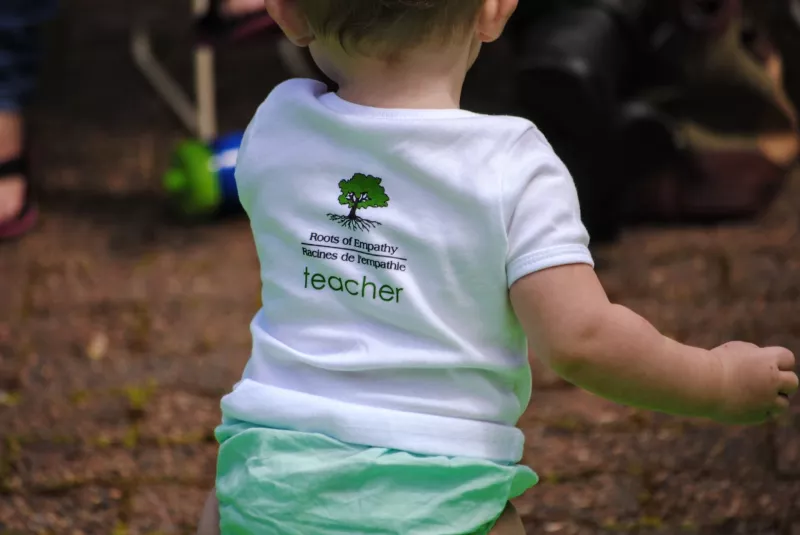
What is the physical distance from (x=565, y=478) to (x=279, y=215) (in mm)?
1130

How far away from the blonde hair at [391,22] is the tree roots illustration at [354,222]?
0.18 m

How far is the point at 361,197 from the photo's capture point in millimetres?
1298

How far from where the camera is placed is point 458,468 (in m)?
1.28

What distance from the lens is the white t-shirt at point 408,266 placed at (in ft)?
4.13

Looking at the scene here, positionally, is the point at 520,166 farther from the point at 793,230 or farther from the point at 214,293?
the point at 793,230

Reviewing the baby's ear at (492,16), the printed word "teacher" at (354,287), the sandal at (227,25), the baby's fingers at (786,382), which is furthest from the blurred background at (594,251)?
the baby's ear at (492,16)

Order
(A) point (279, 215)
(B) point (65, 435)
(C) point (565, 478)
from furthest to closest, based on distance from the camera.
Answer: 1. (B) point (65, 435)
2. (C) point (565, 478)
3. (A) point (279, 215)

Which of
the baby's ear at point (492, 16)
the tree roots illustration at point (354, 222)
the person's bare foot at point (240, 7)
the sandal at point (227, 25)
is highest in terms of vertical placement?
the baby's ear at point (492, 16)

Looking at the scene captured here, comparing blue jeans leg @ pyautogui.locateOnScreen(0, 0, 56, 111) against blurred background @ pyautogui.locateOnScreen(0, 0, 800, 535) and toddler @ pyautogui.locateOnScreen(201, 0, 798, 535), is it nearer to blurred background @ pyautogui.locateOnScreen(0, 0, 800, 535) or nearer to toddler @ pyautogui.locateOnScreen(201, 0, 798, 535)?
blurred background @ pyautogui.locateOnScreen(0, 0, 800, 535)

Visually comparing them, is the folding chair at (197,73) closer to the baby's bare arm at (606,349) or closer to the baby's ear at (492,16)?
the baby's ear at (492,16)

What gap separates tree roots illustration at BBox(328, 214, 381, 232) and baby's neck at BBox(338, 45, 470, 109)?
13cm

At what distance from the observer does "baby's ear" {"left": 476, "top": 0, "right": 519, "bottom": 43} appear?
130cm

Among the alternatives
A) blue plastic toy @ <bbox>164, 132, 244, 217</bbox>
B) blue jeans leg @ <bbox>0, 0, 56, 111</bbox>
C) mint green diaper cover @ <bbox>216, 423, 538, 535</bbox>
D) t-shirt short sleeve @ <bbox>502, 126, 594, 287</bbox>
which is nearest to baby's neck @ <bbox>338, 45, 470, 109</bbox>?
t-shirt short sleeve @ <bbox>502, 126, 594, 287</bbox>

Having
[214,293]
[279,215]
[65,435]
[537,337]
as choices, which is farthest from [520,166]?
[214,293]
